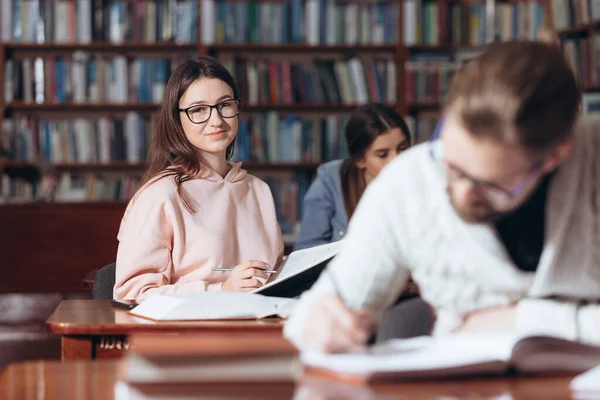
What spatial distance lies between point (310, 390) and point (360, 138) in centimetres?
240

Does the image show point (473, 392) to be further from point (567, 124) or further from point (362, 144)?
point (362, 144)

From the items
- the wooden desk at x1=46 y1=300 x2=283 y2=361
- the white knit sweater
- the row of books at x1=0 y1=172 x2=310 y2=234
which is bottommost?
the row of books at x1=0 y1=172 x2=310 y2=234

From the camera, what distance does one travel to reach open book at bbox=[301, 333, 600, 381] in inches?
38.1

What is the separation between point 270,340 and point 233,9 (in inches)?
169

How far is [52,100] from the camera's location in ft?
16.9

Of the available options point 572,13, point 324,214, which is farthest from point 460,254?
point 572,13

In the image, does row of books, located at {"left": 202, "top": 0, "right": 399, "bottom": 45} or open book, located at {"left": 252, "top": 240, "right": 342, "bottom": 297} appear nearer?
open book, located at {"left": 252, "top": 240, "right": 342, "bottom": 297}

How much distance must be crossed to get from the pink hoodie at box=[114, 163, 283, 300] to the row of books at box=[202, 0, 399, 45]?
113 inches

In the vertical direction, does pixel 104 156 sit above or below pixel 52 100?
below

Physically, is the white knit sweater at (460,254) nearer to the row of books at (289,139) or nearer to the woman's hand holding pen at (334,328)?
the woman's hand holding pen at (334,328)

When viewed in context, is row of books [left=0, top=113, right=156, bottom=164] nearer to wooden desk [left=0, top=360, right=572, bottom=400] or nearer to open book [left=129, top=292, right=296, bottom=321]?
open book [left=129, top=292, right=296, bottom=321]

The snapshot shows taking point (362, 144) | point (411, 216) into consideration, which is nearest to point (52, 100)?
point (362, 144)

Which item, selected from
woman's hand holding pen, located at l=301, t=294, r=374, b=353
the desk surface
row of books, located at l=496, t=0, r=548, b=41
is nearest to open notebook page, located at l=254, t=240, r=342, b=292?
the desk surface

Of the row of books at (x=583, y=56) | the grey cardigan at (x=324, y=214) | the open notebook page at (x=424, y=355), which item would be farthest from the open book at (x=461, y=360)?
the row of books at (x=583, y=56)
